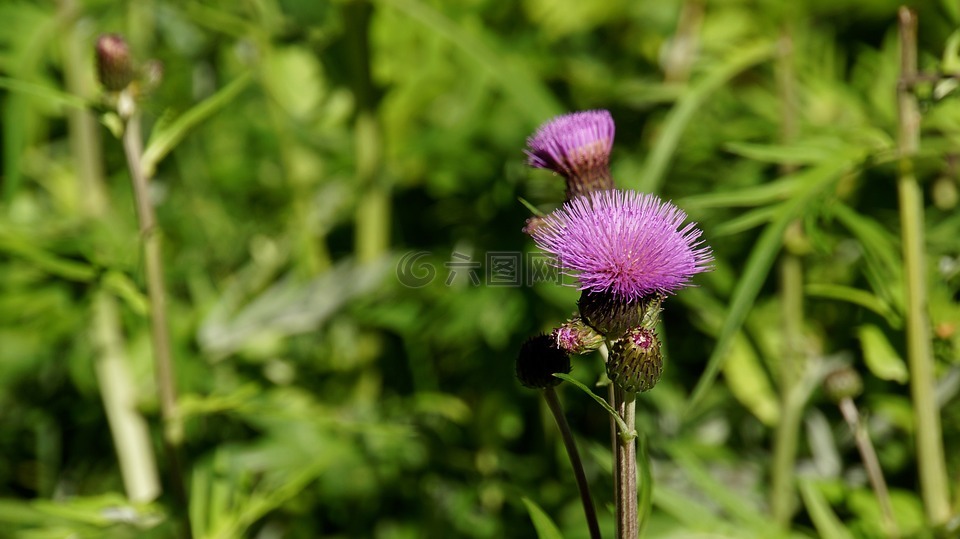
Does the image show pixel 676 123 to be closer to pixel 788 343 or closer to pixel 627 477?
pixel 788 343

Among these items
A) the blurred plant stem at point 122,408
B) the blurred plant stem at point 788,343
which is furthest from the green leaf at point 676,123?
the blurred plant stem at point 122,408

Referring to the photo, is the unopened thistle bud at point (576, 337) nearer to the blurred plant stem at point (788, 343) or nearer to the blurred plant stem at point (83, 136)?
the blurred plant stem at point (788, 343)

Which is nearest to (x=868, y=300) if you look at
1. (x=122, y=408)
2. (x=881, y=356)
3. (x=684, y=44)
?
(x=881, y=356)

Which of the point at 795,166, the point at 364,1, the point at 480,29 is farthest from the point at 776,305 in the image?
the point at 364,1

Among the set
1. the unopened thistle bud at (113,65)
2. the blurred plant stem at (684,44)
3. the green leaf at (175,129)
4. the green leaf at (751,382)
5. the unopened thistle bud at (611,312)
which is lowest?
the green leaf at (751,382)

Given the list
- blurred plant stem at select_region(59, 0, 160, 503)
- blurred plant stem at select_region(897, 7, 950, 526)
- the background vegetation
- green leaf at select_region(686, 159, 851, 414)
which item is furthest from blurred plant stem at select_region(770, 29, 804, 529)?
blurred plant stem at select_region(59, 0, 160, 503)

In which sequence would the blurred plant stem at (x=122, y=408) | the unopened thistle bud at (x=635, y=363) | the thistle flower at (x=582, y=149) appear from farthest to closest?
the blurred plant stem at (x=122, y=408) < the thistle flower at (x=582, y=149) < the unopened thistle bud at (x=635, y=363)

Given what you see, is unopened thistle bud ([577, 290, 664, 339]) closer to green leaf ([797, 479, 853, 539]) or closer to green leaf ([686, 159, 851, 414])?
green leaf ([686, 159, 851, 414])

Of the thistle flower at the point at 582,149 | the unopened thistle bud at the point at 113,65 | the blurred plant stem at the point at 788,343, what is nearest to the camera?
the thistle flower at the point at 582,149
